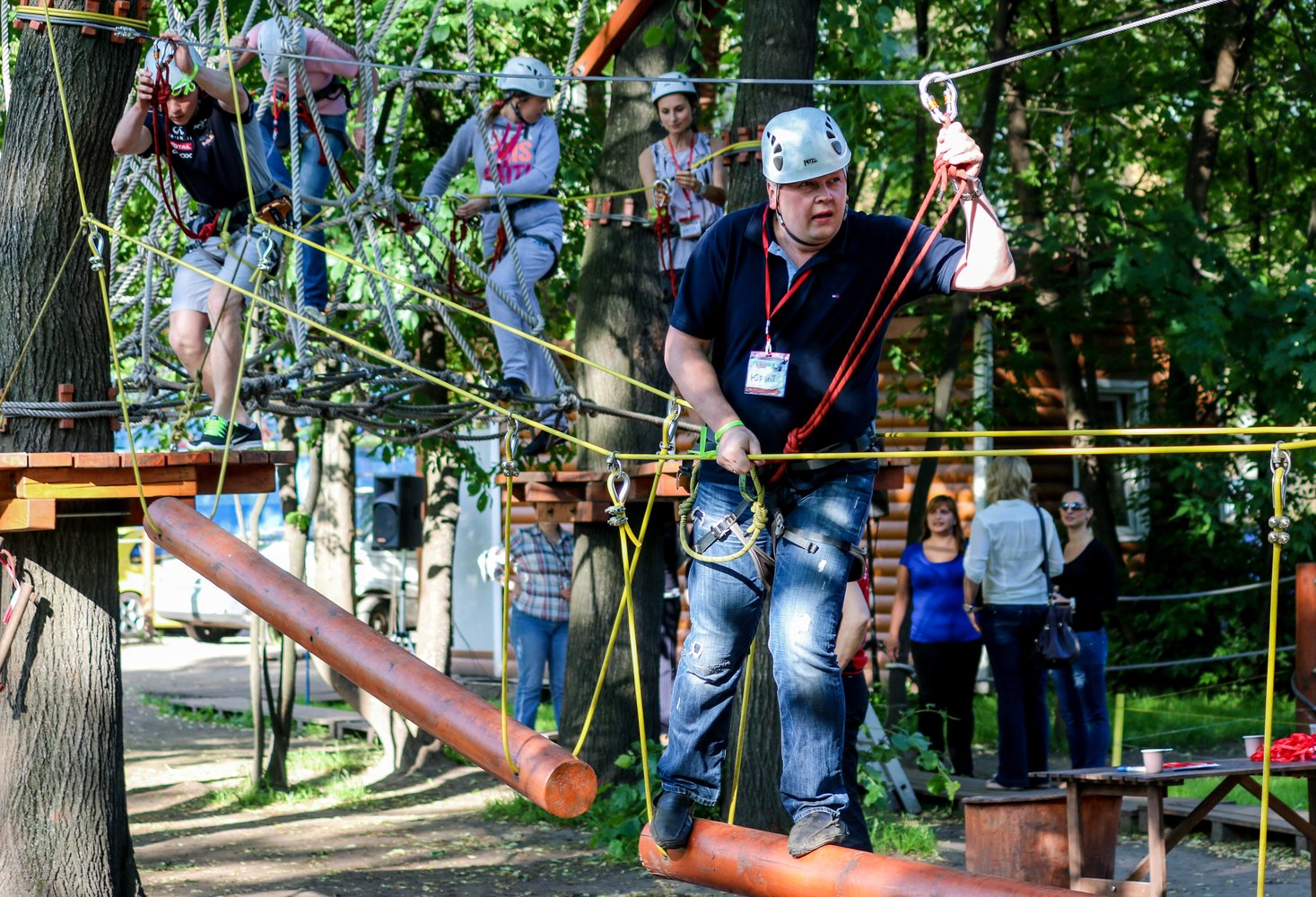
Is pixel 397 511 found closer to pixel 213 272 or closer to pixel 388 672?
pixel 213 272

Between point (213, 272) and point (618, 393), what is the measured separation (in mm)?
2694

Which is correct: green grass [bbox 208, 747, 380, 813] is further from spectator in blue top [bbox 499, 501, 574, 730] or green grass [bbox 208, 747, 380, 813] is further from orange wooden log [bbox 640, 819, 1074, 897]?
orange wooden log [bbox 640, 819, 1074, 897]

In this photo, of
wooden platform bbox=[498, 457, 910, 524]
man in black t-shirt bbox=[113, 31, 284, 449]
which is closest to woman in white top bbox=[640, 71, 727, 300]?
wooden platform bbox=[498, 457, 910, 524]

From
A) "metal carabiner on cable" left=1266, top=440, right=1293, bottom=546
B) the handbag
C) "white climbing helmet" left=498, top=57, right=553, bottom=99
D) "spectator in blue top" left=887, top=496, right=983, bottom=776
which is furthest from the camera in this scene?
"spectator in blue top" left=887, top=496, right=983, bottom=776

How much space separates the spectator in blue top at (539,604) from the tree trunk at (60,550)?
341cm

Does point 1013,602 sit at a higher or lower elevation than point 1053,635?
higher

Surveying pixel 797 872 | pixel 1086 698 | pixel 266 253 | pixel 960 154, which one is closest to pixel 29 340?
pixel 266 253

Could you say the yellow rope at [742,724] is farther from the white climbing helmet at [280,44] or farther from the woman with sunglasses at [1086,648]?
the woman with sunglasses at [1086,648]

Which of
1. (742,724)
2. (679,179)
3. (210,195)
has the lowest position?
(742,724)

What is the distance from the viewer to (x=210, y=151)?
5676 millimetres

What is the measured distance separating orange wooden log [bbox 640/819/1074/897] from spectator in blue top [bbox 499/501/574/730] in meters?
5.22

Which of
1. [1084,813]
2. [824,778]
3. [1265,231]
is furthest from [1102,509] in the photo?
[824,778]

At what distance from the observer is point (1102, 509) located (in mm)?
12961

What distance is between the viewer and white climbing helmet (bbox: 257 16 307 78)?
6137 mm
